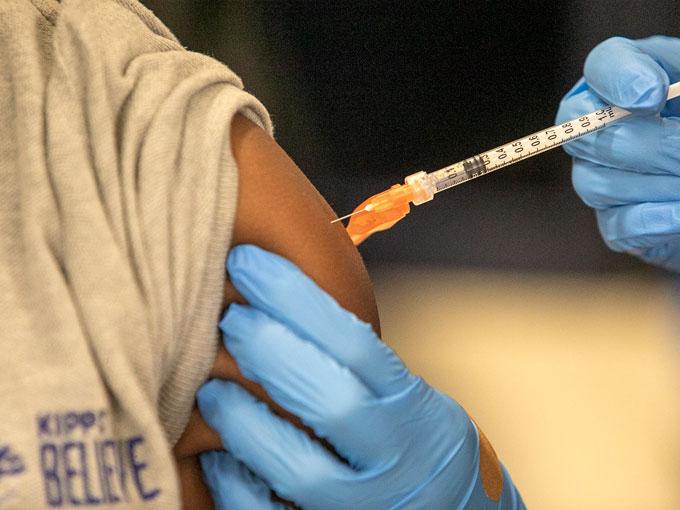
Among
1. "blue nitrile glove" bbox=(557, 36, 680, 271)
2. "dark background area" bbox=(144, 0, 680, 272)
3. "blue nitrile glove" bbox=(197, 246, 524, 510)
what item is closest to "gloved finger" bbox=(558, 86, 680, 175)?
"blue nitrile glove" bbox=(557, 36, 680, 271)

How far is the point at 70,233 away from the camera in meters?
0.69

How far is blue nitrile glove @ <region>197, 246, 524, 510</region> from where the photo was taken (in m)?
0.81

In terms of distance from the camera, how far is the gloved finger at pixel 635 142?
127 centimetres

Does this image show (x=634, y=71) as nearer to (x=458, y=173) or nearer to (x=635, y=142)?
(x=635, y=142)

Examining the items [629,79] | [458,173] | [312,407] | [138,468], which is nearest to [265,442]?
[312,407]

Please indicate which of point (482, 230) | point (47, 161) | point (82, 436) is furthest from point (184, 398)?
point (482, 230)

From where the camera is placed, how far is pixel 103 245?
68 centimetres

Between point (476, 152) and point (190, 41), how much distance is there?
2.69 feet

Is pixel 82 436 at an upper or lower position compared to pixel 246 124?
lower

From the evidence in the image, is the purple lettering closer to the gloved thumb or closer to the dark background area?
the gloved thumb

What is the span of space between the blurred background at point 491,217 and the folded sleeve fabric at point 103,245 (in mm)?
1232

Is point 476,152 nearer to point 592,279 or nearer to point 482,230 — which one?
point 482,230

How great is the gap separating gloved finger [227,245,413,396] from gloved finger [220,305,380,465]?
0.05ft

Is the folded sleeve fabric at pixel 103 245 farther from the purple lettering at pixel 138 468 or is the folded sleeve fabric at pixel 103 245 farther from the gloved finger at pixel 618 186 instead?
the gloved finger at pixel 618 186
